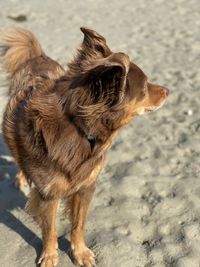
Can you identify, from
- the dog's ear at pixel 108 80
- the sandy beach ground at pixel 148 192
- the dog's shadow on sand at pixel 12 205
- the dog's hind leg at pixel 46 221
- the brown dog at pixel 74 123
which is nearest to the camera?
the dog's ear at pixel 108 80

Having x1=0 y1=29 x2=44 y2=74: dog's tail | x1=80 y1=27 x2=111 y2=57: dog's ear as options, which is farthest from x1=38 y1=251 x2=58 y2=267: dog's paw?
x1=0 y1=29 x2=44 y2=74: dog's tail

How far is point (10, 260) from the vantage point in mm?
3701

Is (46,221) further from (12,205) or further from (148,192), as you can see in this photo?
(148,192)

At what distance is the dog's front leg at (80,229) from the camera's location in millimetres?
3614

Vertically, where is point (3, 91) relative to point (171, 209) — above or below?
above

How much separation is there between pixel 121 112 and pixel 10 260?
5.63ft

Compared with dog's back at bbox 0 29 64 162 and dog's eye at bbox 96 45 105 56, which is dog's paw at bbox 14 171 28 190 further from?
dog's eye at bbox 96 45 105 56

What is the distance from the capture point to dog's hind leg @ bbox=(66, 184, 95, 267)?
3615 mm

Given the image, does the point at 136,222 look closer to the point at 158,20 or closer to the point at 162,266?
the point at 162,266

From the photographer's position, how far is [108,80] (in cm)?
266

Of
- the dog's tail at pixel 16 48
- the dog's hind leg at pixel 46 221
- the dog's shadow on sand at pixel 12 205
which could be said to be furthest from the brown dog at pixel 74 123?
the dog's tail at pixel 16 48

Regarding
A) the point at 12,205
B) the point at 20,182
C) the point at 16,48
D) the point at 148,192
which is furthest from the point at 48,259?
the point at 16,48

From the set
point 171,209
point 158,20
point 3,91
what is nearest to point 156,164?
point 171,209

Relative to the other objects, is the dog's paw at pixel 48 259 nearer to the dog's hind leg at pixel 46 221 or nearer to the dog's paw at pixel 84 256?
the dog's hind leg at pixel 46 221
